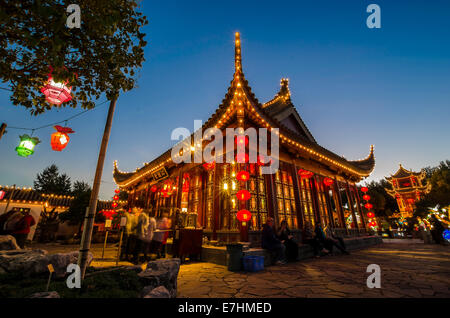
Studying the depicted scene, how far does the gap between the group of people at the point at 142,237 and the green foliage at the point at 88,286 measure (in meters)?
2.72

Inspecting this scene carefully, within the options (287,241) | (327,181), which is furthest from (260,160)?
(327,181)

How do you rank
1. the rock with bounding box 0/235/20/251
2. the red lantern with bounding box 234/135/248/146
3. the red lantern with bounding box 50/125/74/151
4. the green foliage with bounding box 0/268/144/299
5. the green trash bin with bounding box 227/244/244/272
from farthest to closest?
the red lantern with bounding box 234/135/248/146 → the red lantern with bounding box 50/125/74/151 → the rock with bounding box 0/235/20/251 → the green trash bin with bounding box 227/244/244/272 → the green foliage with bounding box 0/268/144/299

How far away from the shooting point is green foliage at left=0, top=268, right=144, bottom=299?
2.31 meters

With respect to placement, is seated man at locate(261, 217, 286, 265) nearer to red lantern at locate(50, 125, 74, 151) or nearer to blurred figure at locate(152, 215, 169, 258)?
blurred figure at locate(152, 215, 169, 258)

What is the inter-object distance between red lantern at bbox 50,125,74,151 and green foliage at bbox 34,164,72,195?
134 feet

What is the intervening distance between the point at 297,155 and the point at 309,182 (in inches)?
86.3

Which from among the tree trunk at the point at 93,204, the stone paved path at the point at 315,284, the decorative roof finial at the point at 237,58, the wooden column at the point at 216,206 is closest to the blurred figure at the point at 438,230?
the stone paved path at the point at 315,284

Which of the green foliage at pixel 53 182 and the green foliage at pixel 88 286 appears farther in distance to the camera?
the green foliage at pixel 53 182

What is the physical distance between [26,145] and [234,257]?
24.1ft

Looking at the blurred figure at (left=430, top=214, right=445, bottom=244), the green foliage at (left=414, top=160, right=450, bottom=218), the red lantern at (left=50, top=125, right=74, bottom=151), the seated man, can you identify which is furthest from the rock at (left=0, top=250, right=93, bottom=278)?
the green foliage at (left=414, top=160, right=450, bottom=218)

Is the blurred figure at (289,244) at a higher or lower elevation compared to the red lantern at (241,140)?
lower

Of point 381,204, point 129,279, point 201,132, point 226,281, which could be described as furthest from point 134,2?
Answer: point 381,204

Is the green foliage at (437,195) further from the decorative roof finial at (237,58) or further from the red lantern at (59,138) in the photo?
the red lantern at (59,138)

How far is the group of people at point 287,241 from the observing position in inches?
213
